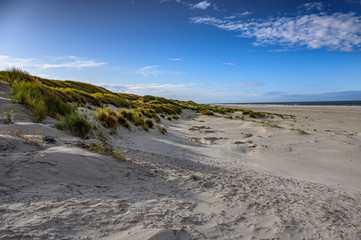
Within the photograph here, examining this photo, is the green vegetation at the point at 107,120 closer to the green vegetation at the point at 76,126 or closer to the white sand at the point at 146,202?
the green vegetation at the point at 76,126

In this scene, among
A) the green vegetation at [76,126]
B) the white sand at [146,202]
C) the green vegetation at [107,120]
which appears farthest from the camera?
the green vegetation at [107,120]

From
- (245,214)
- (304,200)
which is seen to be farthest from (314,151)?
(245,214)

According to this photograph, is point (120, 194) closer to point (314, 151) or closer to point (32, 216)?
point (32, 216)

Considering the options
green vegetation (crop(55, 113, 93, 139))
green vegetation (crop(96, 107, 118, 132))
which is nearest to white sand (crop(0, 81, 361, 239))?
green vegetation (crop(55, 113, 93, 139))

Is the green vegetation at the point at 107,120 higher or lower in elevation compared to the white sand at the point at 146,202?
higher

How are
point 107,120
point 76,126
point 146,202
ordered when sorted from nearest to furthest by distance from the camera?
point 146,202, point 76,126, point 107,120

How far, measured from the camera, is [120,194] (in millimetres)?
2844

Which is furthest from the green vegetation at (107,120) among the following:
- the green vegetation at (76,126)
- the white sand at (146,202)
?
the white sand at (146,202)

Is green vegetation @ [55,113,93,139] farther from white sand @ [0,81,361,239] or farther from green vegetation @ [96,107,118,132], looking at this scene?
green vegetation @ [96,107,118,132]

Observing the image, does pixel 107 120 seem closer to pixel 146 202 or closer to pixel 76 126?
pixel 76 126

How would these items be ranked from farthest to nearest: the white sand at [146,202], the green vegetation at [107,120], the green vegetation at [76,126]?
the green vegetation at [107,120] < the green vegetation at [76,126] < the white sand at [146,202]

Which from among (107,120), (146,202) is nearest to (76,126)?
(107,120)

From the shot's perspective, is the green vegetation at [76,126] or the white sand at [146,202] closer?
the white sand at [146,202]

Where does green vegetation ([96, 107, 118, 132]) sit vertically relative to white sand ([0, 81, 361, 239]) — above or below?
above
